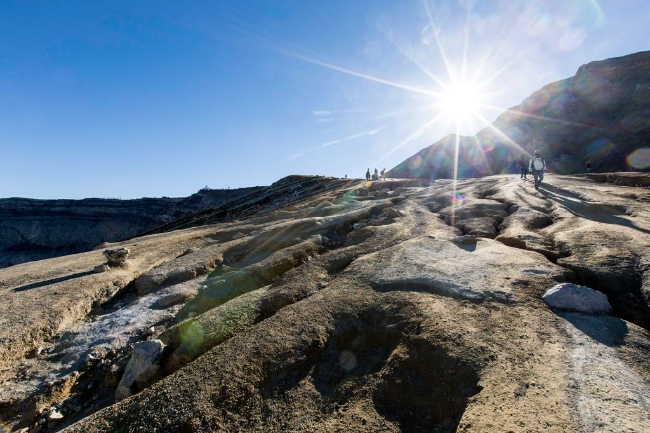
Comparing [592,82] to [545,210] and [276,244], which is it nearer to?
[545,210]

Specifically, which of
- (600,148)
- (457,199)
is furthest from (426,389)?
(600,148)

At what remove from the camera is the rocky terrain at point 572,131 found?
60.3 m

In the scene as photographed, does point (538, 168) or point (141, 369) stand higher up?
point (538, 168)

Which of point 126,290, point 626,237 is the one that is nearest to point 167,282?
point 126,290

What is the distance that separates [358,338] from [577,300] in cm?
492

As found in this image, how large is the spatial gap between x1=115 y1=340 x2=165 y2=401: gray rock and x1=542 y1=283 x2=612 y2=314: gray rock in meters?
9.17

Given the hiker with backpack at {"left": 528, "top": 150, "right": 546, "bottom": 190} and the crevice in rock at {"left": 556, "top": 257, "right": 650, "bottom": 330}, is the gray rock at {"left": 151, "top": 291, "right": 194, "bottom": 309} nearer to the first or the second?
the crevice in rock at {"left": 556, "top": 257, "right": 650, "bottom": 330}

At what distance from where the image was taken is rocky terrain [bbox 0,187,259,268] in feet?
289

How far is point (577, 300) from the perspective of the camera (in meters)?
7.35

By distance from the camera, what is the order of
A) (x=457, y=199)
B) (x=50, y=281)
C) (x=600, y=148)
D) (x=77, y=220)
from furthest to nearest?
1. (x=77, y=220)
2. (x=600, y=148)
3. (x=457, y=199)
4. (x=50, y=281)

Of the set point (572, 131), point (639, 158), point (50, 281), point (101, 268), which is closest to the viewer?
point (50, 281)

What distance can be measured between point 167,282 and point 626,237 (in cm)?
1631

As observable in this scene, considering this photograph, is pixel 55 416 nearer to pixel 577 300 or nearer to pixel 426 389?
pixel 426 389

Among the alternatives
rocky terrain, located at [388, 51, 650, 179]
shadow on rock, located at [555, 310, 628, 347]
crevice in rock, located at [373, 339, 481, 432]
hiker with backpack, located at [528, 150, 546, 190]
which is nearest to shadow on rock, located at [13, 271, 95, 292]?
crevice in rock, located at [373, 339, 481, 432]
